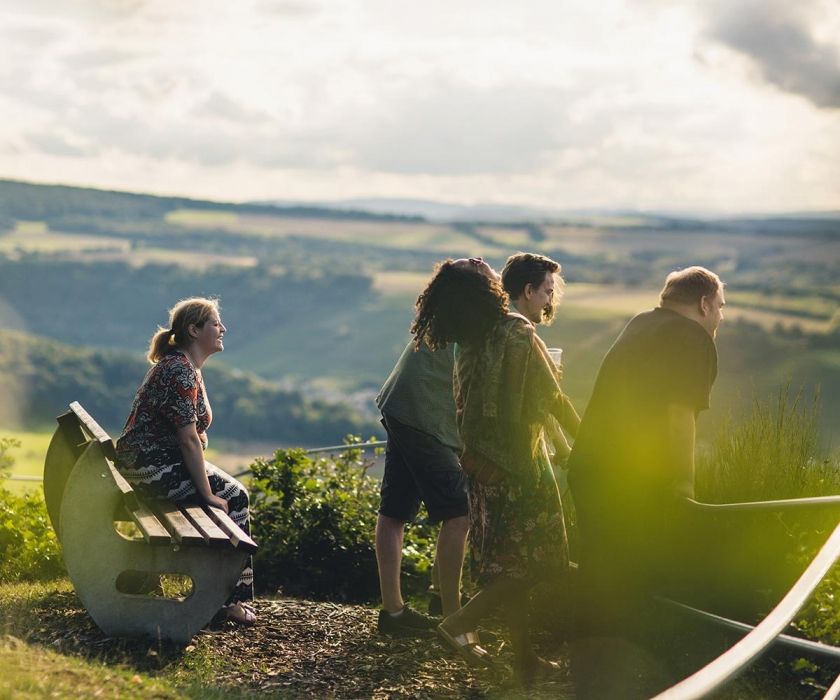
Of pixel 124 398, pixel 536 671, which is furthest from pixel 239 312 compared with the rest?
pixel 536 671

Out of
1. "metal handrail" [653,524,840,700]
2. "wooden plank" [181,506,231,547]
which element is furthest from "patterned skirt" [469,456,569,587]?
"metal handrail" [653,524,840,700]

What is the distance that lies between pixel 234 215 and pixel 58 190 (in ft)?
70.3

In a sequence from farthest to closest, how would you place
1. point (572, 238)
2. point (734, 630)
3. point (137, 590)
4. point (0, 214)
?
point (0, 214), point (572, 238), point (137, 590), point (734, 630)

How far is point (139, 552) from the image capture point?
486 centimetres

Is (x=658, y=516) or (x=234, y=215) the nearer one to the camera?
(x=658, y=516)

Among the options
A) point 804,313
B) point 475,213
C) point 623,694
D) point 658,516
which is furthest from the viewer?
point 475,213

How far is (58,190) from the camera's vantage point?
5399 inches

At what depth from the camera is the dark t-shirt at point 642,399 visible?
4.02m

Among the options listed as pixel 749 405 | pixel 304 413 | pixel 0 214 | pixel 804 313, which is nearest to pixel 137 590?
pixel 749 405

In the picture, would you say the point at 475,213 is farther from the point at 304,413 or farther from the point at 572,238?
the point at 304,413

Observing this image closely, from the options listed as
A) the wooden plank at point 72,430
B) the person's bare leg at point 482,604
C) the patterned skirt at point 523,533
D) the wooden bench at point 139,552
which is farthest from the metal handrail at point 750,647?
the wooden plank at point 72,430

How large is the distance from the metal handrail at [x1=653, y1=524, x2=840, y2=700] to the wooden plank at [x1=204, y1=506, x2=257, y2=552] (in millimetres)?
2398

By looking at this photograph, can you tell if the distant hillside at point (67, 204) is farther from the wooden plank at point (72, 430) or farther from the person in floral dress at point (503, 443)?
the person in floral dress at point (503, 443)

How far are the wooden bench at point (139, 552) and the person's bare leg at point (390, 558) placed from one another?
0.64m
